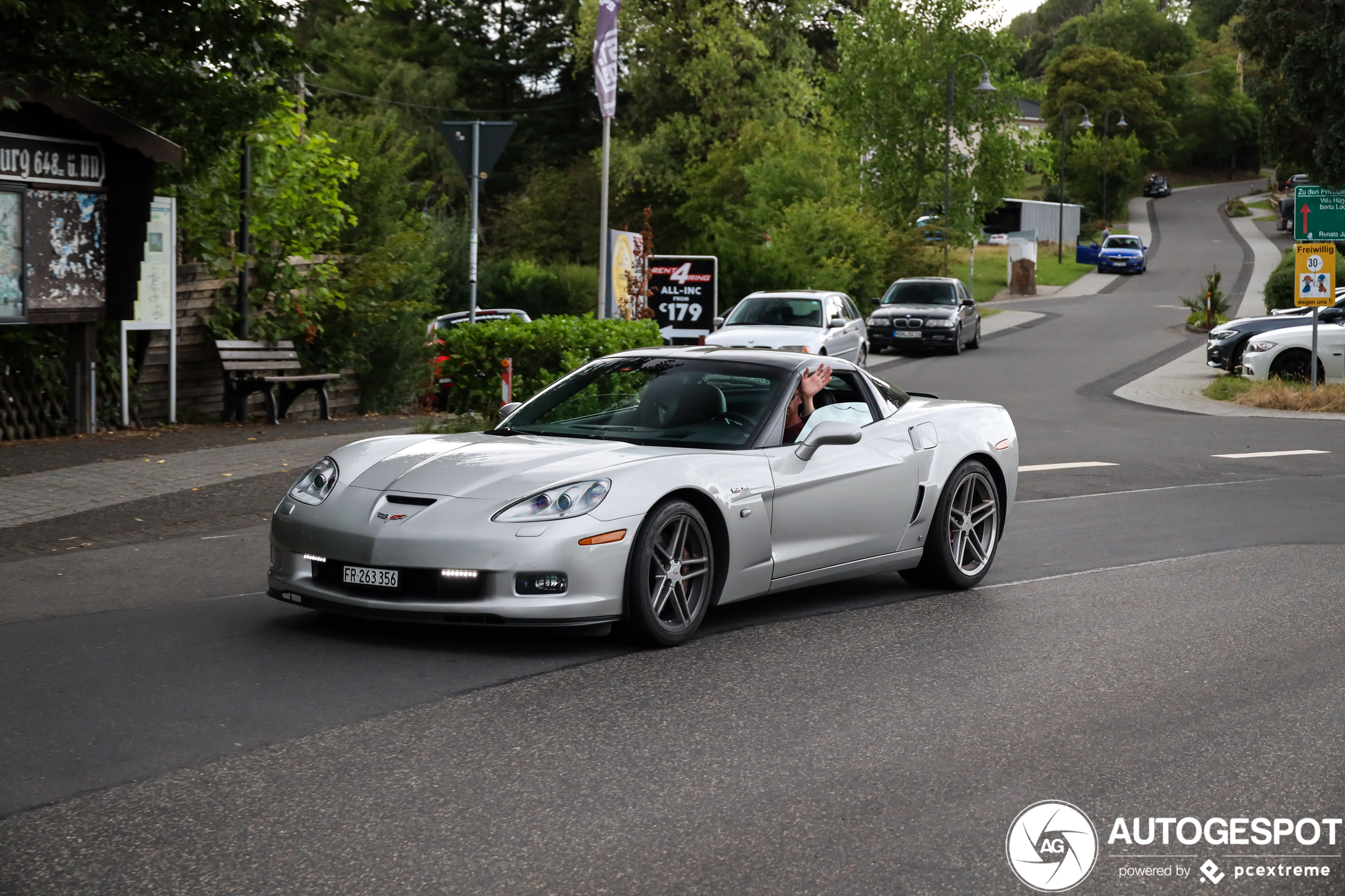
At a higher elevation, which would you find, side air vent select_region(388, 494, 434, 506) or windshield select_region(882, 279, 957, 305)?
windshield select_region(882, 279, 957, 305)

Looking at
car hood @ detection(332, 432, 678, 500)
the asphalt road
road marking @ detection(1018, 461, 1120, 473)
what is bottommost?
the asphalt road

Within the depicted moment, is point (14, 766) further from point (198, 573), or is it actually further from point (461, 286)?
point (461, 286)

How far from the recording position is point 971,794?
16.3 feet

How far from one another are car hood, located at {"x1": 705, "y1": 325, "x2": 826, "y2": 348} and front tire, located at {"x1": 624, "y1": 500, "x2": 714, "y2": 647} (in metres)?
17.3

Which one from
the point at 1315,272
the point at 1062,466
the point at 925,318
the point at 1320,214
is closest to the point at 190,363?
the point at 1062,466

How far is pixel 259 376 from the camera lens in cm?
1677

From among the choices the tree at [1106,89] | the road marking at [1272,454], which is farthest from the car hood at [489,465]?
the tree at [1106,89]

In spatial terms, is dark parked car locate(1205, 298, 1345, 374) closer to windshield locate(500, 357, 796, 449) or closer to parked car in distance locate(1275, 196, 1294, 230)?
windshield locate(500, 357, 796, 449)

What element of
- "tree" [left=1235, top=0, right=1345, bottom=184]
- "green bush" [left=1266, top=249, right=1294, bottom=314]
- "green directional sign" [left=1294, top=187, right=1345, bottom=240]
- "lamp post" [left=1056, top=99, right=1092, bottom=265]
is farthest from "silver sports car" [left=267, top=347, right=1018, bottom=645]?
"lamp post" [left=1056, top=99, right=1092, bottom=265]

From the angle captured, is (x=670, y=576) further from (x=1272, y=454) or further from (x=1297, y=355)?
(x=1297, y=355)

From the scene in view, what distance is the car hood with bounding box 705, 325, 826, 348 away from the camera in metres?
24.8

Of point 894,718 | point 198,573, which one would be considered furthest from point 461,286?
point 894,718

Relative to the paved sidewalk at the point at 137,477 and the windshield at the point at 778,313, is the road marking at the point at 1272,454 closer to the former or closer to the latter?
the windshield at the point at 778,313

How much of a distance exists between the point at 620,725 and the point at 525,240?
5381 cm
